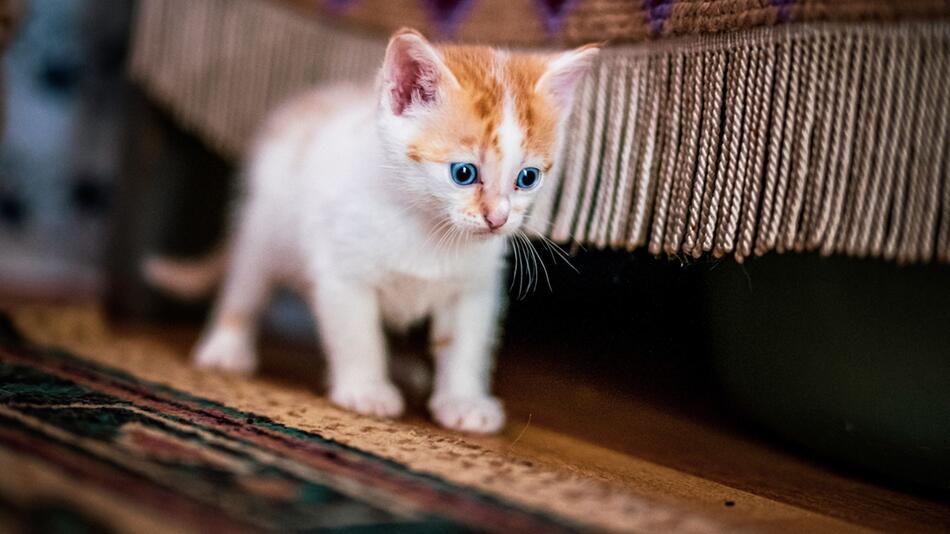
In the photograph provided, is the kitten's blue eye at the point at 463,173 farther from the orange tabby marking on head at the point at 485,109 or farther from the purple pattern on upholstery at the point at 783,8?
the purple pattern on upholstery at the point at 783,8

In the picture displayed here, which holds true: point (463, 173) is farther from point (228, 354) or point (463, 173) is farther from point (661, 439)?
point (228, 354)

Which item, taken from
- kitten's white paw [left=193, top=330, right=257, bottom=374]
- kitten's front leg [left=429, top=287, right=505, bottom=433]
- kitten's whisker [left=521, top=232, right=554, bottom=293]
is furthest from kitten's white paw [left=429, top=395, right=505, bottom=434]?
kitten's white paw [left=193, top=330, right=257, bottom=374]

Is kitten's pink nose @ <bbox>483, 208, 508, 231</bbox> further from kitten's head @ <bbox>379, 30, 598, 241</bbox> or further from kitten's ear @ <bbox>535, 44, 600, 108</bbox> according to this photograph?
kitten's ear @ <bbox>535, 44, 600, 108</bbox>

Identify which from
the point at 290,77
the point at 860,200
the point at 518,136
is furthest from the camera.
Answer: the point at 290,77

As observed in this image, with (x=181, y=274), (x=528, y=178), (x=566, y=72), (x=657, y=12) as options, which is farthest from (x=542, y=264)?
(x=181, y=274)

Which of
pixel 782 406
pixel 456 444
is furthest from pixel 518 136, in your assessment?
pixel 782 406

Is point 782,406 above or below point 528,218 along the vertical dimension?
below

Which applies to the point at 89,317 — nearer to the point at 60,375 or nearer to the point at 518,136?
the point at 60,375
